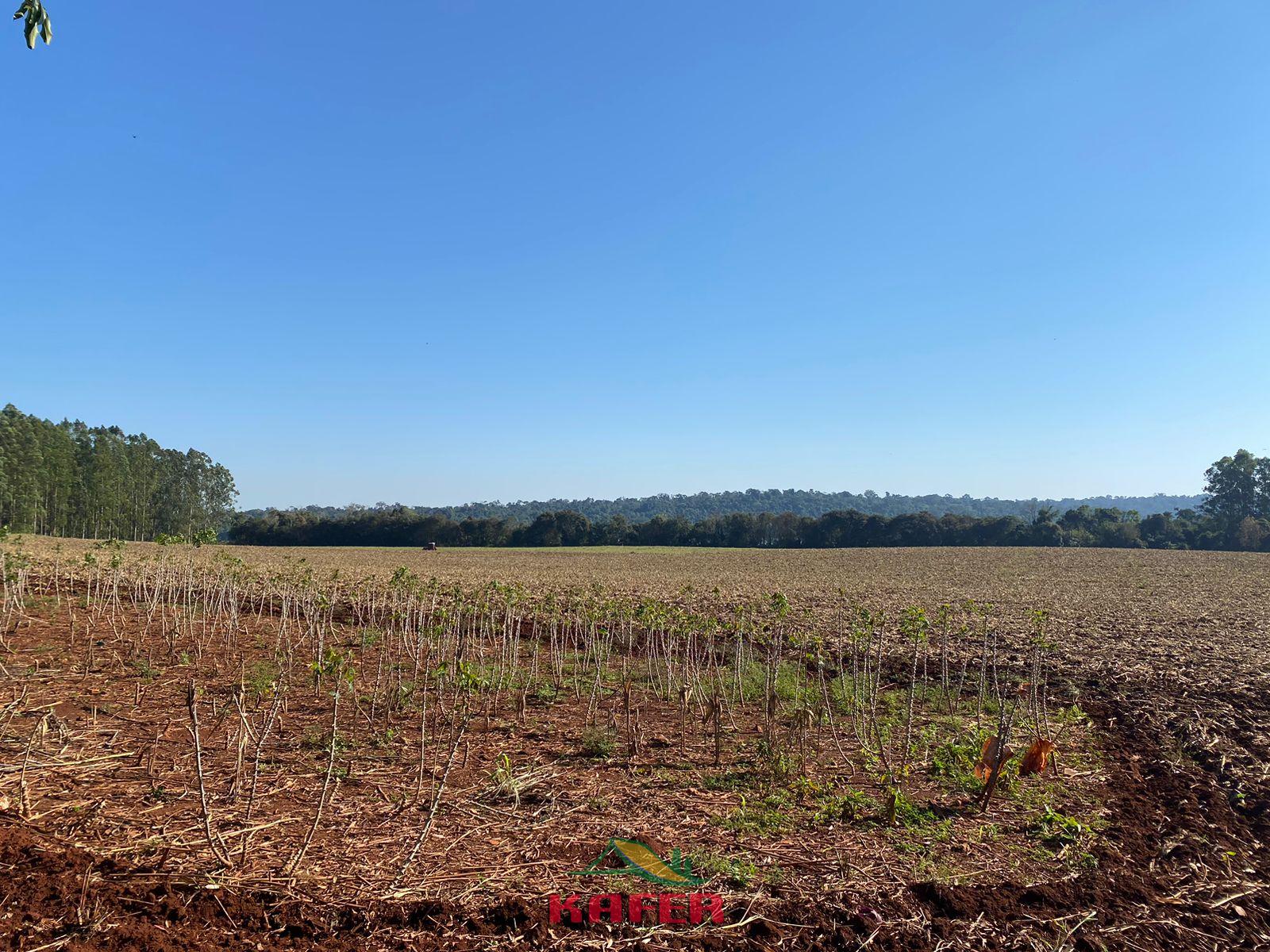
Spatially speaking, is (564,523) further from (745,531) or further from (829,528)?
(829,528)

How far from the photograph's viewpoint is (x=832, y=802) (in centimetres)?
627

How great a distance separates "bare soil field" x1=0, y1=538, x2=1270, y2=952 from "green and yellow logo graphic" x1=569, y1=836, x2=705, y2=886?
0.08m

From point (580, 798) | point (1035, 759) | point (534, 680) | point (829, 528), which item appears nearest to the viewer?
point (580, 798)

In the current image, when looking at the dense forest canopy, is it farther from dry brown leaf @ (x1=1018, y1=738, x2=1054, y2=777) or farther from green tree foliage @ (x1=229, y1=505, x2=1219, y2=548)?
dry brown leaf @ (x1=1018, y1=738, x2=1054, y2=777)

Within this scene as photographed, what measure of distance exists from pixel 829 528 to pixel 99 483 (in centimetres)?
8605

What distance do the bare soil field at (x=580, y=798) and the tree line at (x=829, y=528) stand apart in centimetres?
7523

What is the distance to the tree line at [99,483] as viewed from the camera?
5828 cm

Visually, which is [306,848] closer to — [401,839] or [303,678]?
[401,839]

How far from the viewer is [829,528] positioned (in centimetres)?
8875

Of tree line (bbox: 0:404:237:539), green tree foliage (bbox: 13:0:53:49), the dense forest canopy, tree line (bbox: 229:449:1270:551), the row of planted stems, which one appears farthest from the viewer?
tree line (bbox: 229:449:1270:551)

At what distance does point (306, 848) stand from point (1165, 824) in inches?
303

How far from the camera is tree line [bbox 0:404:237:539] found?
191ft

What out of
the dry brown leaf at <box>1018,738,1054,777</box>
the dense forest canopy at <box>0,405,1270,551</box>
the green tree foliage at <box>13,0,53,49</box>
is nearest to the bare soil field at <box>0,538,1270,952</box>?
the dry brown leaf at <box>1018,738,1054,777</box>

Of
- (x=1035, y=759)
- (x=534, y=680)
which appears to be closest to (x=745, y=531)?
(x=534, y=680)
